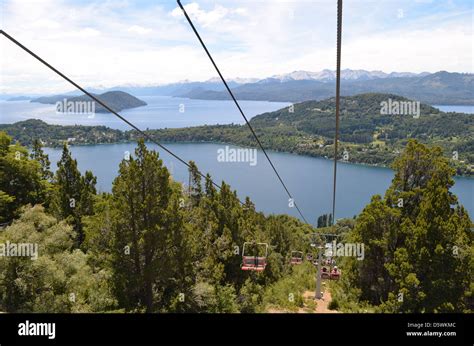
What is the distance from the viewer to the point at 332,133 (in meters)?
147

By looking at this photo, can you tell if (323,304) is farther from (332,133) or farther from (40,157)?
(332,133)

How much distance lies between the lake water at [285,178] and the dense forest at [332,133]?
5.88 m

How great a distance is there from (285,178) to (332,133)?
194 ft

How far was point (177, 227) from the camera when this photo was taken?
37.6 feet

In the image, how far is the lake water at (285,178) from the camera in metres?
81.7

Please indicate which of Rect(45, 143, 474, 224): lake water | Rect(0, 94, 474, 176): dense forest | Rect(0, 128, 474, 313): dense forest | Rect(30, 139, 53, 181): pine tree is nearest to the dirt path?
Rect(0, 128, 474, 313): dense forest

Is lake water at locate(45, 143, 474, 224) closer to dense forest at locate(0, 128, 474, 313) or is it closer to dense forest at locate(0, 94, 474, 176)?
dense forest at locate(0, 94, 474, 176)

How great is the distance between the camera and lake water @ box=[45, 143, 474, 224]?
81.7 meters

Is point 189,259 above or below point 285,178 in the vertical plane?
above

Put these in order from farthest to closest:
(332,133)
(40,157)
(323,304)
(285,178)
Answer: (332,133)
(285,178)
(40,157)
(323,304)

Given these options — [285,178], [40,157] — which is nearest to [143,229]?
[40,157]
